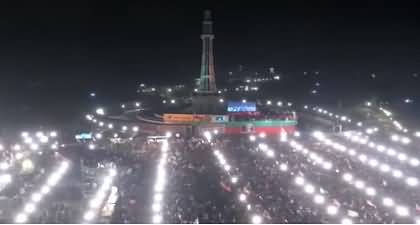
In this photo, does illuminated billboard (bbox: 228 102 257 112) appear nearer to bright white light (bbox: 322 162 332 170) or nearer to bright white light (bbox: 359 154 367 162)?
bright white light (bbox: 359 154 367 162)

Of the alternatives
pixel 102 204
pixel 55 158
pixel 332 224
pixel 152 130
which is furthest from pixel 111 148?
pixel 332 224

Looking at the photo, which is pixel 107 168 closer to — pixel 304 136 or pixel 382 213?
pixel 382 213

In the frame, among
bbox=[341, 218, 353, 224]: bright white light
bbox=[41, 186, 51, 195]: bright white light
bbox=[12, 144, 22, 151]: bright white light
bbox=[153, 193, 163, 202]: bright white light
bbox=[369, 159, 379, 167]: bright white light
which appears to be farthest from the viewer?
bbox=[12, 144, 22, 151]: bright white light

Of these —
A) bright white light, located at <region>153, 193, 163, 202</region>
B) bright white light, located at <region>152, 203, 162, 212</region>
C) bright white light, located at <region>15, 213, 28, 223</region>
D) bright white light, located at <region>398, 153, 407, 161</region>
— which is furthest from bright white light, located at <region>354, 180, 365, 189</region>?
bright white light, located at <region>15, 213, 28, 223</region>

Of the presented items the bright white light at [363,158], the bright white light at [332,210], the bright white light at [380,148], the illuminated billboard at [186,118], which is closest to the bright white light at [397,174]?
the bright white light at [363,158]

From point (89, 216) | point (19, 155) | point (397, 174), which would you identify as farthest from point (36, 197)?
point (397, 174)
